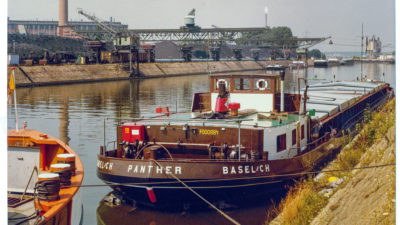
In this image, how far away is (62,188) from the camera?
14875mm

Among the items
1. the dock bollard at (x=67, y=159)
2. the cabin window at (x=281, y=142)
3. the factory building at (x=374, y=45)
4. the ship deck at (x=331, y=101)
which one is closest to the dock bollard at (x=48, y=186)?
the dock bollard at (x=67, y=159)

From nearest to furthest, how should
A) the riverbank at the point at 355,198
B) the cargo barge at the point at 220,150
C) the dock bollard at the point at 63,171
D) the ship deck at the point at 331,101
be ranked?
the riverbank at the point at 355,198
the dock bollard at the point at 63,171
the cargo barge at the point at 220,150
the ship deck at the point at 331,101

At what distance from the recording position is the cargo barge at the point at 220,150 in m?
17.7

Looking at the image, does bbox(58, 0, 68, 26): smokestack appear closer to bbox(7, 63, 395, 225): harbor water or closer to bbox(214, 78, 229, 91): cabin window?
bbox(7, 63, 395, 225): harbor water

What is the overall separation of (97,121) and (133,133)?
803 inches

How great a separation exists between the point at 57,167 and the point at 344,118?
70.4 ft

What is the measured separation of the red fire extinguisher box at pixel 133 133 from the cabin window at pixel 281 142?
16.6 feet

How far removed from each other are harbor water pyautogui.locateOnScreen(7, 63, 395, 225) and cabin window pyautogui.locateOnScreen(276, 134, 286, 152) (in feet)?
6.88

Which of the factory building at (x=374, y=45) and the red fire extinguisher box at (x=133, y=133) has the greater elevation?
the factory building at (x=374, y=45)

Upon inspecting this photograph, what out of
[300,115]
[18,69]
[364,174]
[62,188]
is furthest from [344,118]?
[18,69]

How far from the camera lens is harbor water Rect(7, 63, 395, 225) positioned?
18188 millimetres

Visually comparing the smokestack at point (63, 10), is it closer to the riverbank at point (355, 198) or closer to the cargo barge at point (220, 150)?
the cargo barge at point (220, 150)

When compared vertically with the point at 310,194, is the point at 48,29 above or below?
above
